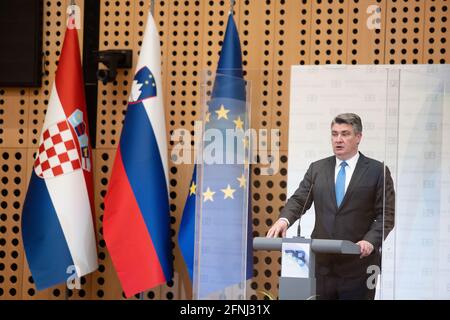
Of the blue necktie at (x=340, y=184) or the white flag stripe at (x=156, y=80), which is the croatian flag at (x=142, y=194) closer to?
the white flag stripe at (x=156, y=80)

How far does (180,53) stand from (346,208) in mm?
3065

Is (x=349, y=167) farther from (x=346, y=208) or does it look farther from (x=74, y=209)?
(x=74, y=209)

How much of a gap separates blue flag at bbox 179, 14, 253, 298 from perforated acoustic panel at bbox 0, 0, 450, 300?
2.41 meters

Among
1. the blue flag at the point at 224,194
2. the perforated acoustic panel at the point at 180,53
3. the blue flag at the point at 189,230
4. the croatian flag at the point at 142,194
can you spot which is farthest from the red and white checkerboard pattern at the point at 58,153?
the blue flag at the point at 224,194

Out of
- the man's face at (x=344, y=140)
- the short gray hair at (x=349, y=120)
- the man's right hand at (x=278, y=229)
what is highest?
the short gray hair at (x=349, y=120)

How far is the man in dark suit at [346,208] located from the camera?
3.28 m

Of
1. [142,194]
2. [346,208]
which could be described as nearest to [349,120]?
[346,208]

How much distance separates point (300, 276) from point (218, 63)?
8.92 feet

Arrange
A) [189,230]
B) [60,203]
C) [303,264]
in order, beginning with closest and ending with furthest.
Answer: [303,264] < [189,230] < [60,203]

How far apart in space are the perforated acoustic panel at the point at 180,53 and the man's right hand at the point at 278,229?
239 cm

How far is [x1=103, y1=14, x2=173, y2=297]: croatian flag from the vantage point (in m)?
5.59

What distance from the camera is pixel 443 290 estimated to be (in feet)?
11.0

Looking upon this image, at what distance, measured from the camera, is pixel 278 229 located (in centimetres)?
346
